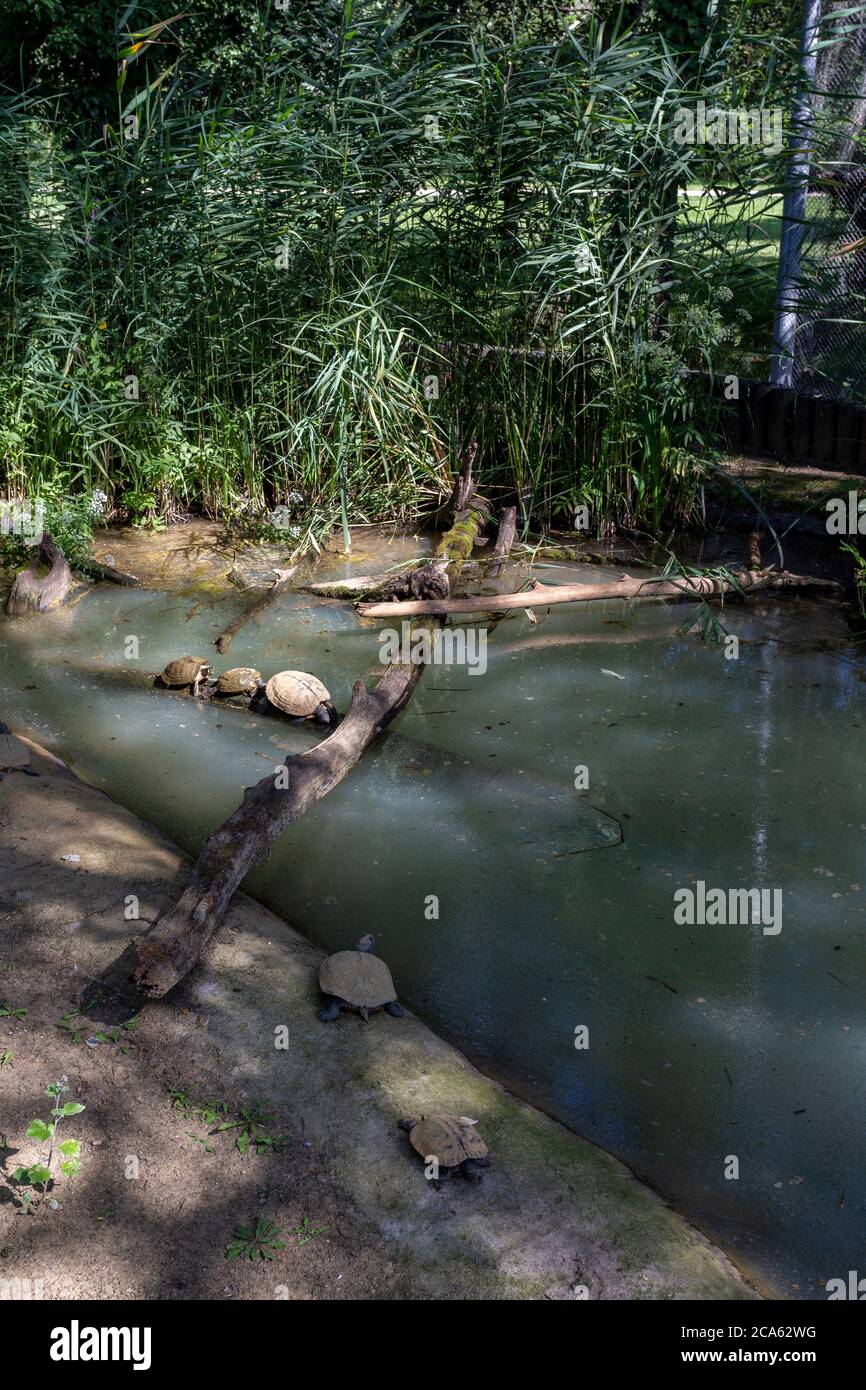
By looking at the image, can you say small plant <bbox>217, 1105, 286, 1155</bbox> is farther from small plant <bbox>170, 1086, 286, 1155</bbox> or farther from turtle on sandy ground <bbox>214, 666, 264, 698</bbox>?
turtle on sandy ground <bbox>214, 666, 264, 698</bbox>

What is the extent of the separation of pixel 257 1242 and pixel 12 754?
2.32m

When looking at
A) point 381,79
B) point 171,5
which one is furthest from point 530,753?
point 171,5

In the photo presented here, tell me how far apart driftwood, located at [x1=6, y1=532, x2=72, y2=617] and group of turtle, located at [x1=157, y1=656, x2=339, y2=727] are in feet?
3.87

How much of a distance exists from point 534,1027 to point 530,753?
161 cm

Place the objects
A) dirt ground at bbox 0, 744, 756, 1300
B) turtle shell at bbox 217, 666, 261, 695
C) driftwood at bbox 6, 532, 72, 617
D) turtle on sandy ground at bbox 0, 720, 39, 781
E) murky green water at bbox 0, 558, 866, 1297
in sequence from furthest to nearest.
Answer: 1. driftwood at bbox 6, 532, 72, 617
2. turtle shell at bbox 217, 666, 261, 695
3. turtle on sandy ground at bbox 0, 720, 39, 781
4. murky green water at bbox 0, 558, 866, 1297
5. dirt ground at bbox 0, 744, 756, 1300

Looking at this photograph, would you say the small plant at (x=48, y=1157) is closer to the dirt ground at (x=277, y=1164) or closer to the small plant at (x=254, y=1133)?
the dirt ground at (x=277, y=1164)

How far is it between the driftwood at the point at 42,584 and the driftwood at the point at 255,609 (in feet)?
3.31

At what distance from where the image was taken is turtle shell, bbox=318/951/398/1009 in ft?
10.2

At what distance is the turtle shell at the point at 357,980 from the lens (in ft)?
10.2

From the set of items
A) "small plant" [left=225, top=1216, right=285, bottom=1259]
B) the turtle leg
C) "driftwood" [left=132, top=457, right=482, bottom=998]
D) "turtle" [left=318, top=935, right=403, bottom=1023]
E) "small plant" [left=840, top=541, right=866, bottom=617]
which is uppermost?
"small plant" [left=840, top=541, right=866, bottom=617]

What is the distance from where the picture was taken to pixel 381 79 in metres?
6.54

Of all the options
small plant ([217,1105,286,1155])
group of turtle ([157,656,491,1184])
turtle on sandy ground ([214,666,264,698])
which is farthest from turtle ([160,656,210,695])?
small plant ([217,1105,286,1155])

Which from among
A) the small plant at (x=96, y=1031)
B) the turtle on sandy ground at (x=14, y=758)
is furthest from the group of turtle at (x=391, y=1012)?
the turtle on sandy ground at (x=14, y=758)

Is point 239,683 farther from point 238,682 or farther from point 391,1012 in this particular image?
point 391,1012
